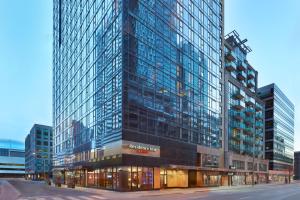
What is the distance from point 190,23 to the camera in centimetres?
5647

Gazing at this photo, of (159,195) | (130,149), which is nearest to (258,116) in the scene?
(130,149)

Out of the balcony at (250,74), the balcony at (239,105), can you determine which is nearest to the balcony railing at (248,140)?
the balcony at (239,105)

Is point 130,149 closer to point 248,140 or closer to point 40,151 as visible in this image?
point 248,140

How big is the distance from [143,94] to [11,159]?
17483 cm

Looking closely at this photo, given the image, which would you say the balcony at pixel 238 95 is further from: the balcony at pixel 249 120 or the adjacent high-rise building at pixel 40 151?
the adjacent high-rise building at pixel 40 151

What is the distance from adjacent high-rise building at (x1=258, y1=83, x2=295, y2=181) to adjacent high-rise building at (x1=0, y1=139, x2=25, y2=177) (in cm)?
15385

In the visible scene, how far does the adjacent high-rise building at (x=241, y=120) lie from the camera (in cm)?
7162

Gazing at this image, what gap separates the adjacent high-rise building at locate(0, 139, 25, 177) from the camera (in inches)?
7190

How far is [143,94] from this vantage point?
42156mm

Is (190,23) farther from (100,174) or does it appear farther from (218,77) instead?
(100,174)

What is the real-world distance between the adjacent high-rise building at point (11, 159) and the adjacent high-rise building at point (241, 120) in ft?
506

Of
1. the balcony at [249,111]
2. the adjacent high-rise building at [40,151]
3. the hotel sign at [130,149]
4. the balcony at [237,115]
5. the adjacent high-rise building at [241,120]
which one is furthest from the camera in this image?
the adjacent high-rise building at [40,151]

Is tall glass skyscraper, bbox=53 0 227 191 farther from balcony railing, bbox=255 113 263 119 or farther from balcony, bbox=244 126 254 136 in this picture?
balcony railing, bbox=255 113 263 119

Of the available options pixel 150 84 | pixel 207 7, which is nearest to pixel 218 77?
pixel 207 7
